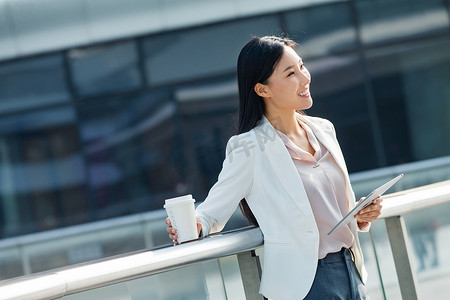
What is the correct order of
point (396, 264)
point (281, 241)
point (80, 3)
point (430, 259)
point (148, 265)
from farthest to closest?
point (80, 3) → point (430, 259) → point (396, 264) → point (281, 241) → point (148, 265)

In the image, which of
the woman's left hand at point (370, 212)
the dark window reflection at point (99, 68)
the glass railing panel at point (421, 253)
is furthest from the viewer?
the dark window reflection at point (99, 68)

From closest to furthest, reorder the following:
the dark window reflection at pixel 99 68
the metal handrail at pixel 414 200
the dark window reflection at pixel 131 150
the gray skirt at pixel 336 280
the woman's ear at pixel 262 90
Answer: the gray skirt at pixel 336 280 → the woman's ear at pixel 262 90 → the metal handrail at pixel 414 200 → the dark window reflection at pixel 131 150 → the dark window reflection at pixel 99 68

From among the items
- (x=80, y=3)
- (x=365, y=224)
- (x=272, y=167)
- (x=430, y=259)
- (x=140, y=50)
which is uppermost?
(x=80, y=3)

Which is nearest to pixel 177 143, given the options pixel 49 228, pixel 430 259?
pixel 49 228

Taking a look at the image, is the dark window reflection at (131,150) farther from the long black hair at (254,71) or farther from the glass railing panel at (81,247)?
the long black hair at (254,71)

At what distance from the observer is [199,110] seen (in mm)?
9492

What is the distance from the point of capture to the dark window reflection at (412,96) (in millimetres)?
9828

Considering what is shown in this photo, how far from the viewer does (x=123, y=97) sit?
31.2 ft

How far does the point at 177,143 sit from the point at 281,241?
7183 mm

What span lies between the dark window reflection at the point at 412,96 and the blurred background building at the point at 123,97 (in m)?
0.46

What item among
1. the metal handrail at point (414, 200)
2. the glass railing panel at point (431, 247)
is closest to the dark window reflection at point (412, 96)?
the glass railing panel at point (431, 247)

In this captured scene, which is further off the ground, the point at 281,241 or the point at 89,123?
the point at 89,123

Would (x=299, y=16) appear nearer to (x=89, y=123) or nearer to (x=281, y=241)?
(x=89, y=123)

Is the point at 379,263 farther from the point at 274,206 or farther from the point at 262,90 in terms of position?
the point at 262,90
